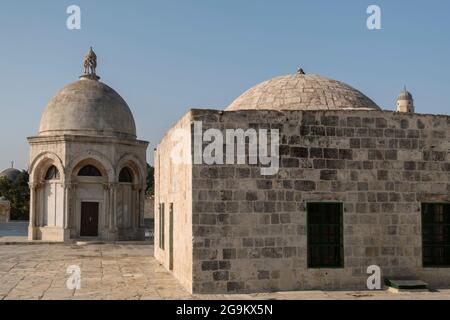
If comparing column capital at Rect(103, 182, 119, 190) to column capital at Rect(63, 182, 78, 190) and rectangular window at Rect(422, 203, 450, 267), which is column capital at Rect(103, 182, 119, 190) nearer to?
column capital at Rect(63, 182, 78, 190)

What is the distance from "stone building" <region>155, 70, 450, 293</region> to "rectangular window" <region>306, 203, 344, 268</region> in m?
0.02

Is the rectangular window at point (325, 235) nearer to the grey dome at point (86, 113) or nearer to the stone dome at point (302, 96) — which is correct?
the stone dome at point (302, 96)

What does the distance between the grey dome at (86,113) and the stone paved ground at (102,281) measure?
371 inches

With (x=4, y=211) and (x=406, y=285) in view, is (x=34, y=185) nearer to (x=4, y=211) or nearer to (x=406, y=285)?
(x=4, y=211)

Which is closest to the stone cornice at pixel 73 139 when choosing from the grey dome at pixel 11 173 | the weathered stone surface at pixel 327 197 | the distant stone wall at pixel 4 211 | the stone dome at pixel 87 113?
the stone dome at pixel 87 113

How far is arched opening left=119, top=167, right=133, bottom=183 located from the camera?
89.0 feet

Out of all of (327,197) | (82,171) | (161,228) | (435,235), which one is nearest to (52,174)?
(82,171)

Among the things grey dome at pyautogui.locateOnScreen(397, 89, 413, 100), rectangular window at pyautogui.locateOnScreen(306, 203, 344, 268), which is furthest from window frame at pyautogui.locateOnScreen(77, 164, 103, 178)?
grey dome at pyautogui.locateOnScreen(397, 89, 413, 100)

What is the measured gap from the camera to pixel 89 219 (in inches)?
1024

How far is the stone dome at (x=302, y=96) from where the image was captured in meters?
12.7

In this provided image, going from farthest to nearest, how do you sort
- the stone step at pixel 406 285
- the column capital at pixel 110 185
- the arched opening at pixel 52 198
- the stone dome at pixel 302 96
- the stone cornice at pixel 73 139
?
the column capital at pixel 110 185, the arched opening at pixel 52 198, the stone cornice at pixel 73 139, the stone dome at pixel 302 96, the stone step at pixel 406 285

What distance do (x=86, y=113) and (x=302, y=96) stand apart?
16.3 m

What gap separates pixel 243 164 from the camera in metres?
9.86
